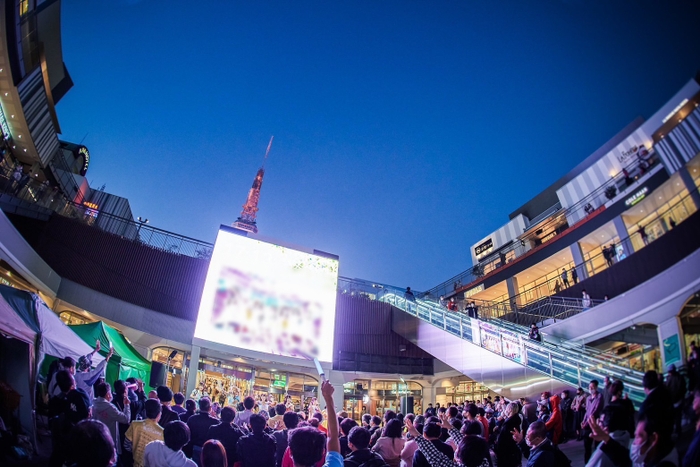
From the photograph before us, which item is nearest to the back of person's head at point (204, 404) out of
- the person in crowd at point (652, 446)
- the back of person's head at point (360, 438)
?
the back of person's head at point (360, 438)

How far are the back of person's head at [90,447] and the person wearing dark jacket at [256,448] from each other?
2105mm

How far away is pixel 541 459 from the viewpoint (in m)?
3.72

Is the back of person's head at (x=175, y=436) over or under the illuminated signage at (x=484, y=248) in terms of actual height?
under

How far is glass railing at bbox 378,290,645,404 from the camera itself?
3913 millimetres

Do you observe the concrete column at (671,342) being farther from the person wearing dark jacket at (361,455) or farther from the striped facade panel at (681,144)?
Result: the person wearing dark jacket at (361,455)

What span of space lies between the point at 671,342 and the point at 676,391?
0.34 m

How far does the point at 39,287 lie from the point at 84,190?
1895cm

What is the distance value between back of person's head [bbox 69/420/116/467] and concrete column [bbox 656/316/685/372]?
144 inches

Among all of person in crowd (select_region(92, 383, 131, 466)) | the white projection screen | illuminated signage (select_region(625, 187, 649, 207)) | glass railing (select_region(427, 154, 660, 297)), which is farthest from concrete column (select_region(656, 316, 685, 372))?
the white projection screen

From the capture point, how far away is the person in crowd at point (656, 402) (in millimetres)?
2516

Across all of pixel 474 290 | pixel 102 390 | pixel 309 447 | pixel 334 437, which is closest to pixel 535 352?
pixel 334 437

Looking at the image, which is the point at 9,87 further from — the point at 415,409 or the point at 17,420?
the point at 415,409

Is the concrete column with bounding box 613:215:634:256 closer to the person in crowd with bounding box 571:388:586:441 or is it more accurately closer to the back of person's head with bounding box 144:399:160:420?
the person in crowd with bounding box 571:388:586:441

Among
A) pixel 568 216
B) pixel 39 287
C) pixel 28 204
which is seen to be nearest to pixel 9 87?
pixel 28 204
